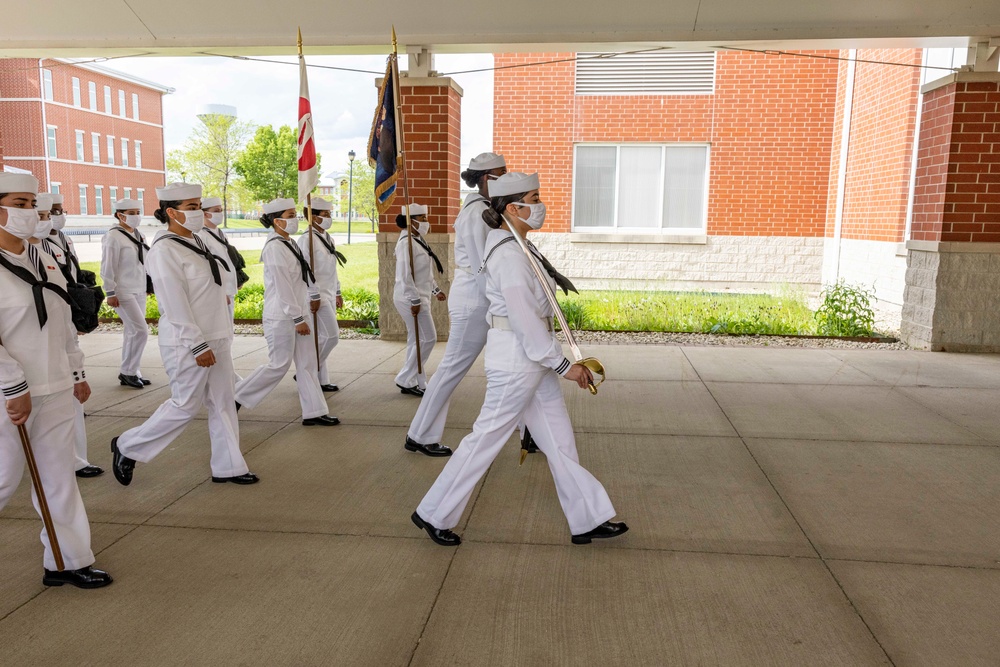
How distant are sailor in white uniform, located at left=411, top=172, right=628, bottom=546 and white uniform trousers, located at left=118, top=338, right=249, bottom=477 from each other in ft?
5.92

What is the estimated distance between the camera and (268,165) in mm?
34906

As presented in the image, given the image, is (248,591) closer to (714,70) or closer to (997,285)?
(997,285)

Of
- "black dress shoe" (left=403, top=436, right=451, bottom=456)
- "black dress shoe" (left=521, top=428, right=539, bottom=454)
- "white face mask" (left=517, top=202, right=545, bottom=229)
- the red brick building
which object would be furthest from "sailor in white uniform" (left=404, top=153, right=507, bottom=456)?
the red brick building

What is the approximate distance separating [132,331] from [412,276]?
3.49 meters

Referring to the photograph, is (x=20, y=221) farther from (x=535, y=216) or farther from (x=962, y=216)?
(x=962, y=216)

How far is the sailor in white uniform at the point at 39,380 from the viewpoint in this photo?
→ 3.98m

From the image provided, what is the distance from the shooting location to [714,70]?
17516 millimetres

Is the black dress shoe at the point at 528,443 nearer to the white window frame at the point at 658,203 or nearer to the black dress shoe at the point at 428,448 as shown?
the black dress shoe at the point at 428,448

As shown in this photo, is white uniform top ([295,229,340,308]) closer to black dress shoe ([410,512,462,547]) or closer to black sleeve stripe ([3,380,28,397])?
black dress shoe ([410,512,462,547])

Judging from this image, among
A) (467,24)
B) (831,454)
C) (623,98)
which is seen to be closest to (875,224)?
(623,98)

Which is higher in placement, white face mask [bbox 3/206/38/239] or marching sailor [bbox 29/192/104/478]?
white face mask [bbox 3/206/38/239]

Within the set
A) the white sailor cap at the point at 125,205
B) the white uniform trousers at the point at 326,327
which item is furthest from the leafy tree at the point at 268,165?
the white uniform trousers at the point at 326,327

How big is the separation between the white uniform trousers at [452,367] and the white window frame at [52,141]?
113 feet

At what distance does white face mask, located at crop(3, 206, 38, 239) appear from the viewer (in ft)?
13.1
